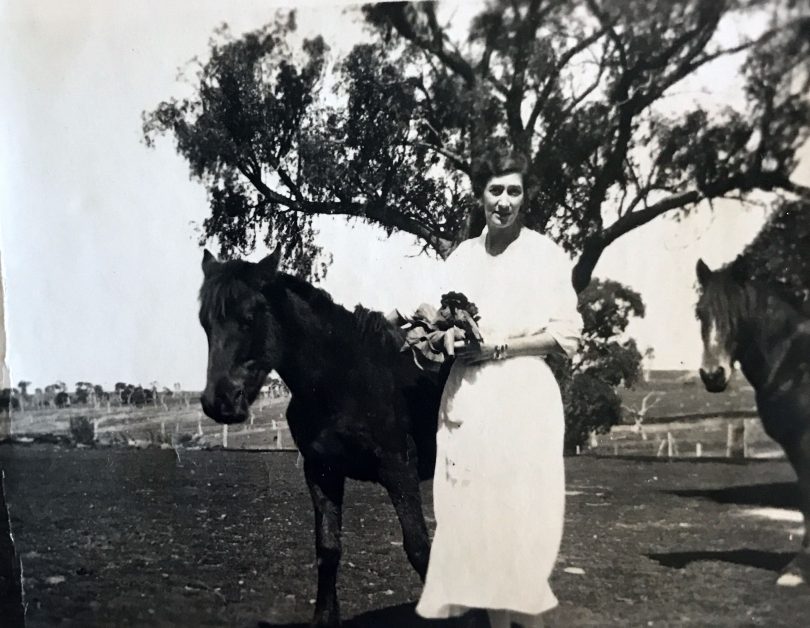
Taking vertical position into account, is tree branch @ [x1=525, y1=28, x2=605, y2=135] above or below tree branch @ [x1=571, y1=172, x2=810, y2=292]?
above

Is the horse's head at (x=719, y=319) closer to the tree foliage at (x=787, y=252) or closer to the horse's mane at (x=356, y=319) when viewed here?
the tree foliage at (x=787, y=252)

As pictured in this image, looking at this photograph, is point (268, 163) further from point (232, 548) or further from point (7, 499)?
point (7, 499)

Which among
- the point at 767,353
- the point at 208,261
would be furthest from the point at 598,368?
the point at 208,261

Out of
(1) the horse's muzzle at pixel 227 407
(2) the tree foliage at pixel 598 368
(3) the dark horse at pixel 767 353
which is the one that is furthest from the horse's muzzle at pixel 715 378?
(1) the horse's muzzle at pixel 227 407

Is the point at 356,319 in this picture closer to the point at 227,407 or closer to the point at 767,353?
the point at 227,407

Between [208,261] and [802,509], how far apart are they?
1.70 meters

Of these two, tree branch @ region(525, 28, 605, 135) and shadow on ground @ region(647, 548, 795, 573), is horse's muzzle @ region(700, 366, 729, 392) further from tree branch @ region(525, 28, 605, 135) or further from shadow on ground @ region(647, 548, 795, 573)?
tree branch @ region(525, 28, 605, 135)

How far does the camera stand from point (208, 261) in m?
2.21

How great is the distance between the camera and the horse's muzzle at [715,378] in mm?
1896

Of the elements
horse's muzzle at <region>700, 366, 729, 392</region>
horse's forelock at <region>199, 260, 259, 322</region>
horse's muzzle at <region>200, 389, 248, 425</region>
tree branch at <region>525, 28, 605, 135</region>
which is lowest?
horse's muzzle at <region>200, 389, 248, 425</region>

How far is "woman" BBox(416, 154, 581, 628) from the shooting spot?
193 centimetres

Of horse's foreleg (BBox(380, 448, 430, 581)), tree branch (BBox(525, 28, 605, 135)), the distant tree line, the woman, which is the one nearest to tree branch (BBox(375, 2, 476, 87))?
tree branch (BBox(525, 28, 605, 135))

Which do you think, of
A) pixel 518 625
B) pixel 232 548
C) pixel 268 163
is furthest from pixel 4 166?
pixel 518 625

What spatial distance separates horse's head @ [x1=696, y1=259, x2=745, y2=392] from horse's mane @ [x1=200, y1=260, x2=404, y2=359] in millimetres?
784
